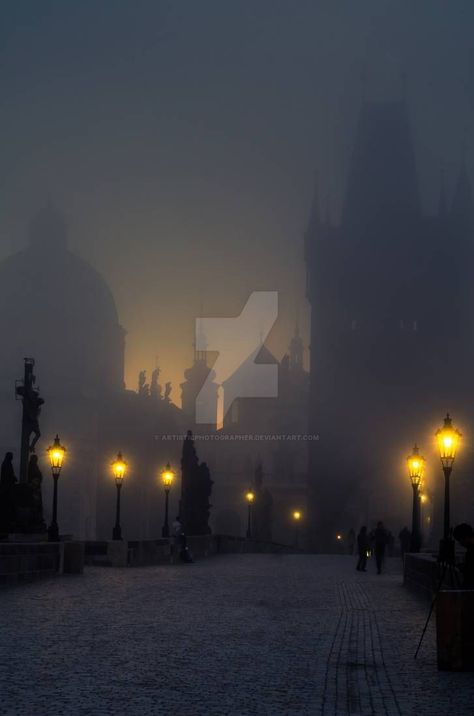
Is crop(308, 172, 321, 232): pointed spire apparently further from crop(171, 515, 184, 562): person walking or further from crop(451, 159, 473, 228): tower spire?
crop(171, 515, 184, 562): person walking

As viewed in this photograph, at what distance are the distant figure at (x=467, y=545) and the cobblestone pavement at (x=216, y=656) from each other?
898mm

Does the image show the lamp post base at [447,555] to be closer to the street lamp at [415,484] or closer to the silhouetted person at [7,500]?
the street lamp at [415,484]

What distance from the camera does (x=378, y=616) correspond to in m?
16.5

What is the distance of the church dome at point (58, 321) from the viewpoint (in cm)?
11212

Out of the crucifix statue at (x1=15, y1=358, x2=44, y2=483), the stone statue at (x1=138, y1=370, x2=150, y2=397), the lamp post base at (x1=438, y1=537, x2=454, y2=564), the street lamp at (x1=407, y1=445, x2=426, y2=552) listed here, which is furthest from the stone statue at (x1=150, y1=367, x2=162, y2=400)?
the lamp post base at (x1=438, y1=537, x2=454, y2=564)

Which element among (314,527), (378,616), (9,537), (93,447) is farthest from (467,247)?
(378,616)

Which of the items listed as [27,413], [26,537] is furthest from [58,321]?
[26,537]

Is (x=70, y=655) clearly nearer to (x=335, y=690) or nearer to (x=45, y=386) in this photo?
(x=335, y=690)

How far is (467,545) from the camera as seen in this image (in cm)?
1052

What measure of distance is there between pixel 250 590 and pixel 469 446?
5564cm

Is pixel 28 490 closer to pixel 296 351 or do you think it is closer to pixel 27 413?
pixel 27 413

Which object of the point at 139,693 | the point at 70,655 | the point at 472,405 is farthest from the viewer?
the point at 472,405

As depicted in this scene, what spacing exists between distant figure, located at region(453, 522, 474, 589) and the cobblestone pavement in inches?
35.4

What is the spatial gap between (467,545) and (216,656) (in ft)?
8.77
